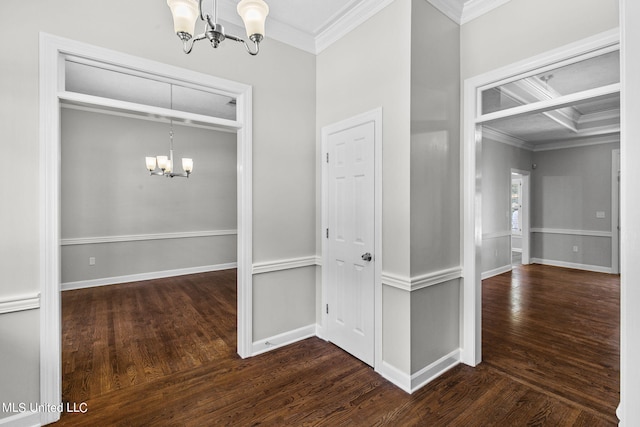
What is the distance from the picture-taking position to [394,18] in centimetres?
244

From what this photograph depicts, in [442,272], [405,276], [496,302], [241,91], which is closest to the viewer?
[405,276]

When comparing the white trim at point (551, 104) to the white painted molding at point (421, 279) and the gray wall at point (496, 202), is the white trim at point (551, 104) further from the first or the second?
the gray wall at point (496, 202)

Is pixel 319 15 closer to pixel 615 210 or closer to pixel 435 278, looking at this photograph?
pixel 435 278

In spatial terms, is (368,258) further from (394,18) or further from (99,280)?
(99,280)

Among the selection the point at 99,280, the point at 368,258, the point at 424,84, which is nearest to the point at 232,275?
the point at 99,280

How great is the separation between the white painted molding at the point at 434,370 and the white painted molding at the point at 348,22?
2958mm

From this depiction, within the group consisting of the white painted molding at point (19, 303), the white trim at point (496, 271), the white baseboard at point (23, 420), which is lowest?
the white baseboard at point (23, 420)

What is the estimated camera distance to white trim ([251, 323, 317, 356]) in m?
2.89

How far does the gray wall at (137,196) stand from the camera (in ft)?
16.4

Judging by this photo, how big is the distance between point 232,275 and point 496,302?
4568mm

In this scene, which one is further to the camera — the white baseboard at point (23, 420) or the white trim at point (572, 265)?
the white trim at point (572, 265)

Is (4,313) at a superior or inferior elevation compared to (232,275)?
superior

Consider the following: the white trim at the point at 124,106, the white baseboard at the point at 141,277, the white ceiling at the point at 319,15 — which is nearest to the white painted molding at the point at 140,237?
the white baseboard at the point at 141,277

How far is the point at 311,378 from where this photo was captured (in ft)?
8.17
